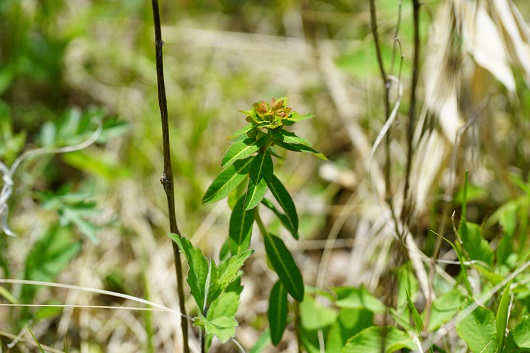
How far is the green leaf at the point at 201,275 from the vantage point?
4.13ft

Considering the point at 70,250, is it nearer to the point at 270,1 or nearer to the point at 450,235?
the point at 450,235

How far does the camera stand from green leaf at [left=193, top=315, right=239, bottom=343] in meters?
1.20

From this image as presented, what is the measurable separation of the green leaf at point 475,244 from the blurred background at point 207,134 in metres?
0.20

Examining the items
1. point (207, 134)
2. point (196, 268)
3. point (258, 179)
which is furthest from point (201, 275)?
point (207, 134)

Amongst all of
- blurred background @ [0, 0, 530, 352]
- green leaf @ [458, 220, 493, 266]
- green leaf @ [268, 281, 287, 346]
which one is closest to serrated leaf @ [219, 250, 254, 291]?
green leaf @ [268, 281, 287, 346]

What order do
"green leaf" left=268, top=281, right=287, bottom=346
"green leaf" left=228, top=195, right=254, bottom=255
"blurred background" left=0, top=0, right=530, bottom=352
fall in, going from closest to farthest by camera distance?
1. "green leaf" left=228, top=195, right=254, bottom=255
2. "green leaf" left=268, top=281, right=287, bottom=346
3. "blurred background" left=0, top=0, right=530, bottom=352

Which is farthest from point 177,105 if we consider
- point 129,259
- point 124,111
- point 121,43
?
point 129,259

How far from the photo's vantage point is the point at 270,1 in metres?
3.55

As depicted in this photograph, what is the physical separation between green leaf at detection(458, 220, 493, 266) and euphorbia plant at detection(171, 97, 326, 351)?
0.45m

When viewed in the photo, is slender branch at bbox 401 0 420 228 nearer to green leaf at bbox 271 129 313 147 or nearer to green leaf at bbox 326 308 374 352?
green leaf at bbox 326 308 374 352

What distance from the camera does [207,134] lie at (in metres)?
2.71

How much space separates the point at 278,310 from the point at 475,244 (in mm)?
532

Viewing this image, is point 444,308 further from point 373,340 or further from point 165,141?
point 165,141

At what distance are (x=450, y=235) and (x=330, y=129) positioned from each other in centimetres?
84
